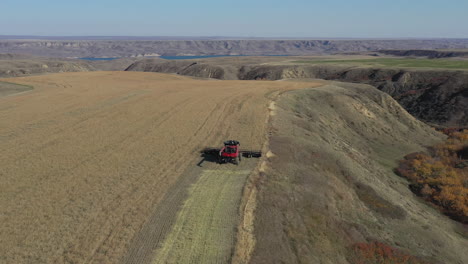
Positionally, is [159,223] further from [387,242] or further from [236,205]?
[387,242]

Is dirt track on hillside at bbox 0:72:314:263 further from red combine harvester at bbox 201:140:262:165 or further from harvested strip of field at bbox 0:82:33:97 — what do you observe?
harvested strip of field at bbox 0:82:33:97

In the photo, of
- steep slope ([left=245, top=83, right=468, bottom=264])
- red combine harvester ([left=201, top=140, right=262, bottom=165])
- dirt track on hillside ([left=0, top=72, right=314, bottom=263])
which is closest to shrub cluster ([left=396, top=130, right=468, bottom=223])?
steep slope ([left=245, top=83, right=468, bottom=264])

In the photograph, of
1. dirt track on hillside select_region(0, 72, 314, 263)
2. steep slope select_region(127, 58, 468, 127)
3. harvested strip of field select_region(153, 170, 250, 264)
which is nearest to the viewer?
harvested strip of field select_region(153, 170, 250, 264)

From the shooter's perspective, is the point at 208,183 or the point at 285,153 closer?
the point at 208,183

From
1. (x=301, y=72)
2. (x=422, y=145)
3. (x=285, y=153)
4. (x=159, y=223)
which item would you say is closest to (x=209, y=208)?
(x=159, y=223)

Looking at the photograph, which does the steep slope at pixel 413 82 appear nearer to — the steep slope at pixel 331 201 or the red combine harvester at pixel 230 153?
the steep slope at pixel 331 201

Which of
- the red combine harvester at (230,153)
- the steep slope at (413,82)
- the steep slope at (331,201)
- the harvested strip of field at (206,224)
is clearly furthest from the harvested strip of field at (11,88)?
the steep slope at (413,82)

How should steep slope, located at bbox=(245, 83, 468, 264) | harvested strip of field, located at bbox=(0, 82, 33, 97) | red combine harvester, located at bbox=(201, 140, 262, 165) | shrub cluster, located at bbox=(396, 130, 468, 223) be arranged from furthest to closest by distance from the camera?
harvested strip of field, located at bbox=(0, 82, 33, 97)
shrub cluster, located at bbox=(396, 130, 468, 223)
red combine harvester, located at bbox=(201, 140, 262, 165)
steep slope, located at bbox=(245, 83, 468, 264)
